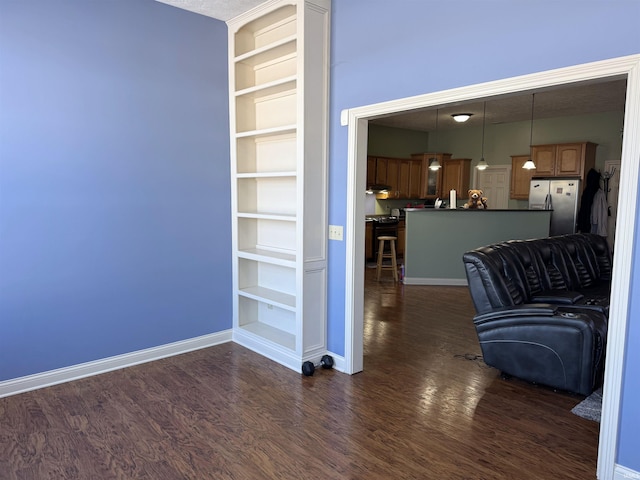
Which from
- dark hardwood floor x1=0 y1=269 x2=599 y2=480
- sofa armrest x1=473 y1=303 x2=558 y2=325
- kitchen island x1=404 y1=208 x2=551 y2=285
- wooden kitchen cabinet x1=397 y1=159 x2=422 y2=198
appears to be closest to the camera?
dark hardwood floor x1=0 y1=269 x2=599 y2=480

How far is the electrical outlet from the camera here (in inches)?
142

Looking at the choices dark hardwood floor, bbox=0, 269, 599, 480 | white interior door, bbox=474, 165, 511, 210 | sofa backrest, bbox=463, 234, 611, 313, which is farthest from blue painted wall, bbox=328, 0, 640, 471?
white interior door, bbox=474, 165, 511, 210

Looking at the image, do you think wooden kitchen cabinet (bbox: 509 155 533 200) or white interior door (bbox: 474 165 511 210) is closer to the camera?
wooden kitchen cabinet (bbox: 509 155 533 200)

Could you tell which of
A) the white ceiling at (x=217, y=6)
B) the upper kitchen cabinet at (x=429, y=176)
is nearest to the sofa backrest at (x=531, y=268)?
the white ceiling at (x=217, y=6)

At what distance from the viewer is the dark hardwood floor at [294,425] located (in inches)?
95.5

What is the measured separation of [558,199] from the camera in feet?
26.8

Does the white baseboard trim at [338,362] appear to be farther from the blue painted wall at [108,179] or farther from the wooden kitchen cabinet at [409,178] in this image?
the wooden kitchen cabinet at [409,178]

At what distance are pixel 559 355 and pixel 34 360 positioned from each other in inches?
146

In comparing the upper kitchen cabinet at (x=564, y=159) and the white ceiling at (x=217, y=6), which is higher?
the white ceiling at (x=217, y=6)

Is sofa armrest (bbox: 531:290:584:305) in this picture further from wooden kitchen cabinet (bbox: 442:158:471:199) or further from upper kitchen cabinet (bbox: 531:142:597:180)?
wooden kitchen cabinet (bbox: 442:158:471:199)

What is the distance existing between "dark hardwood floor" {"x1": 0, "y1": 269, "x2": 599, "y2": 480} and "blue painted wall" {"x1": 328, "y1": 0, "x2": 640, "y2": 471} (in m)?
0.53

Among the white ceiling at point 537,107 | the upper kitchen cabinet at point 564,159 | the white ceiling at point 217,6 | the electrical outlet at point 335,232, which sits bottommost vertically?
the electrical outlet at point 335,232

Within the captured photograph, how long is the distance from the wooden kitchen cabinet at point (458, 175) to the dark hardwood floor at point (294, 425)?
646 cm

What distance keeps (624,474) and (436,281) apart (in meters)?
5.03
